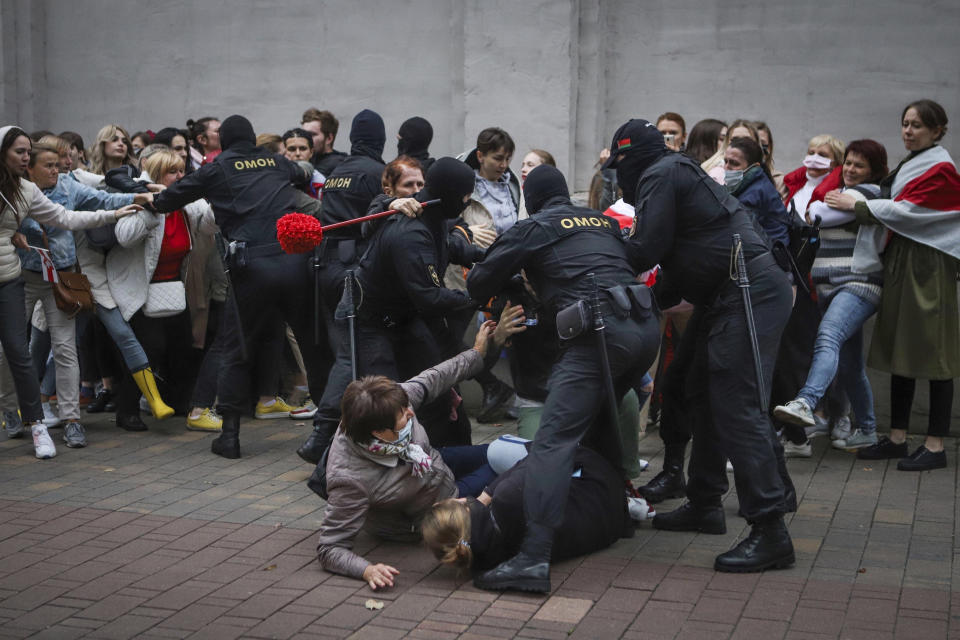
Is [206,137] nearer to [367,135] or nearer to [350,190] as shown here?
[367,135]

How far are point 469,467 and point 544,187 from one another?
4.93ft

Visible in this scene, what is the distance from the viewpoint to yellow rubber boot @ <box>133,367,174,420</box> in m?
7.97

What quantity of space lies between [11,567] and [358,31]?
22.3 ft

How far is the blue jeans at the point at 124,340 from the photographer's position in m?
7.96

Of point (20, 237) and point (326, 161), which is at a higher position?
point (326, 161)

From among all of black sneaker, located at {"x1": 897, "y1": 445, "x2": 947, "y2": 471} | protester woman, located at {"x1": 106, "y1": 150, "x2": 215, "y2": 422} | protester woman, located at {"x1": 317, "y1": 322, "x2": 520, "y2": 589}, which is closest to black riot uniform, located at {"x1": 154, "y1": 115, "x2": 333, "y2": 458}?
protester woman, located at {"x1": 106, "y1": 150, "x2": 215, "y2": 422}

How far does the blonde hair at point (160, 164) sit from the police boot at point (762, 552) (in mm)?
4921

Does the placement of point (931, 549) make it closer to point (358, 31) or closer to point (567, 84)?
point (567, 84)

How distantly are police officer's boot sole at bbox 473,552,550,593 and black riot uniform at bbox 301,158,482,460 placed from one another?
4.56 ft

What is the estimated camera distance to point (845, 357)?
7.36 meters

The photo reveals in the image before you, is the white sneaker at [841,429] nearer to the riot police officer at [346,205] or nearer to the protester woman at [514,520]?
the protester woman at [514,520]

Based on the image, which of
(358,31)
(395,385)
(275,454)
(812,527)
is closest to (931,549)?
(812,527)

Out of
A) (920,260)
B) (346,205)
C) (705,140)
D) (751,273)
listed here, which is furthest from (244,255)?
(920,260)

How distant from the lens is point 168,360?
8.73 metres
